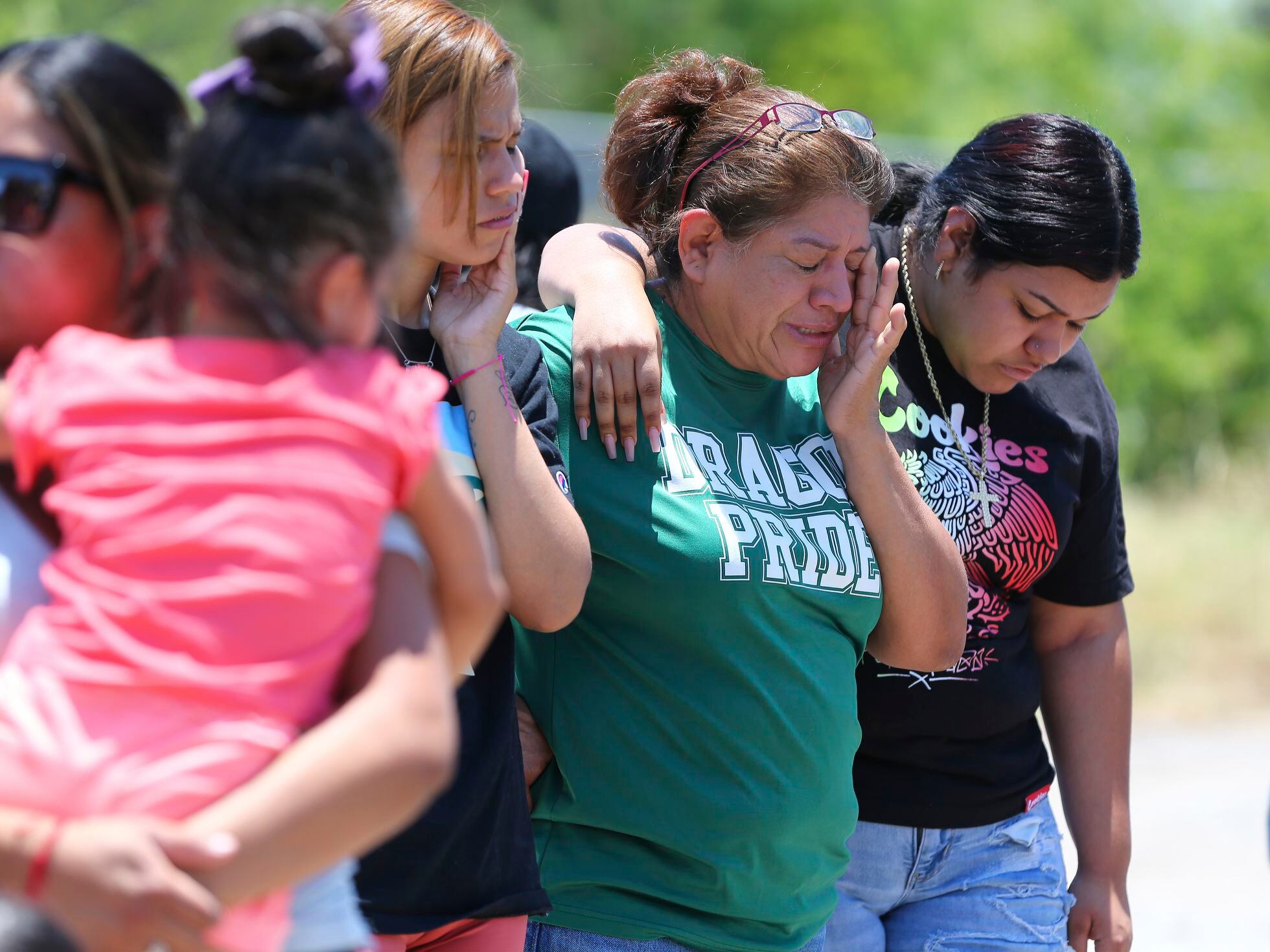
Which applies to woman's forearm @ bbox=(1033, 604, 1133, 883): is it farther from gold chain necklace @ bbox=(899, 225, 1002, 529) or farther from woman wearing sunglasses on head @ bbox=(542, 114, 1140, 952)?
gold chain necklace @ bbox=(899, 225, 1002, 529)

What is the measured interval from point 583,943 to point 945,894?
0.79 meters

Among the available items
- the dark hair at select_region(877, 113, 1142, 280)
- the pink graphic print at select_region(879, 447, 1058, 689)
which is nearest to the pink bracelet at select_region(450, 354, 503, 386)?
the pink graphic print at select_region(879, 447, 1058, 689)

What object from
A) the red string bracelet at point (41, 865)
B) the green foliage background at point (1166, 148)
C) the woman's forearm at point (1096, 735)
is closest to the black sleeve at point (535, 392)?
the red string bracelet at point (41, 865)

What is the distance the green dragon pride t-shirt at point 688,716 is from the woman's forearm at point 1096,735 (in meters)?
0.82

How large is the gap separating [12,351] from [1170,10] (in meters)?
13.7

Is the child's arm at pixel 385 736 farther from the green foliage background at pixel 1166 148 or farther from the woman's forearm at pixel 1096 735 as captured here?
the green foliage background at pixel 1166 148

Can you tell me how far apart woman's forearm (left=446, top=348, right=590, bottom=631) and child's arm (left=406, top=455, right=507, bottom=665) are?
479 mm

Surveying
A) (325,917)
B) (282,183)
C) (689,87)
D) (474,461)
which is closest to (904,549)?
(474,461)

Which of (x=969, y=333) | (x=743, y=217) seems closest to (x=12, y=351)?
(x=743, y=217)

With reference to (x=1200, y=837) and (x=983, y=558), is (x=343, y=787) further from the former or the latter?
(x=1200, y=837)

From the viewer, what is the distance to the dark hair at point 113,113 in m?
1.35

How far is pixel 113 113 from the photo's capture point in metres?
1.37

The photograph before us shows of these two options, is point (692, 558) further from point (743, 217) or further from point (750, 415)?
point (743, 217)

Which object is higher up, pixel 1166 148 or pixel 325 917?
pixel 325 917
